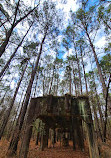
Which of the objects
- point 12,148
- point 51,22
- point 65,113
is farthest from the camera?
point 51,22

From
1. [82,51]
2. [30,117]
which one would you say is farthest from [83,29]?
[30,117]

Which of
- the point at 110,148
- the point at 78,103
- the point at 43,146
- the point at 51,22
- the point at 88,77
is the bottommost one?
the point at 43,146

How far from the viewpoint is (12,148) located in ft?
21.2

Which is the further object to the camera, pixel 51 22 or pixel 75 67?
pixel 75 67

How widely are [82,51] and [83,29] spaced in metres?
3.49

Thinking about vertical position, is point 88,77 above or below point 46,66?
below

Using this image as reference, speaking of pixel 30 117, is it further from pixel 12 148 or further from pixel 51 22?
pixel 51 22

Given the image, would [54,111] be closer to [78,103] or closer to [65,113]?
[65,113]

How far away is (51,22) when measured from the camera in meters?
10.9

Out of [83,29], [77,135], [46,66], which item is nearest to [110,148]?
[77,135]

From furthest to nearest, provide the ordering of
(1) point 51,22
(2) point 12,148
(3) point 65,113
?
(1) point 51,22
(2) point 12,148
(3) point 65,113

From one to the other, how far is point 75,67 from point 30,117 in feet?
39.1

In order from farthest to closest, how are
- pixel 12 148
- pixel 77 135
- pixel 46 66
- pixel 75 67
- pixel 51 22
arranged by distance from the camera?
pixel 46 66 < pixel 75 67 < pixel 51 22 < pixel 77 135 < pixel 12 148

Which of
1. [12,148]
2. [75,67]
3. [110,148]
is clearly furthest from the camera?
[75,67]
